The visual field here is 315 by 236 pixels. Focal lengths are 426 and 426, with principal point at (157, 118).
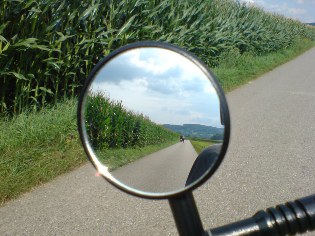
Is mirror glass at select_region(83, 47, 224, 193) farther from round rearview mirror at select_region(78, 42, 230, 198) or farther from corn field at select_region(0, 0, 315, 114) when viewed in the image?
corn field at select_region(0, 0, 315, 114)

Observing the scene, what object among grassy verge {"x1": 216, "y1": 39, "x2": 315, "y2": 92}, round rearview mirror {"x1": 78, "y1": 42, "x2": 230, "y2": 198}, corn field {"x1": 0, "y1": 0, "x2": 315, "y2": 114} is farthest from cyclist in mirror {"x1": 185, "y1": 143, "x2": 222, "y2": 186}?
grassy verge {"x1": 216, "y1": 39, "x2": 315, "y2": 92}

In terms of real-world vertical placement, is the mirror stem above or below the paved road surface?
above

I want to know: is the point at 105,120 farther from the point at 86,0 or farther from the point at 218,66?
the point at 218,66

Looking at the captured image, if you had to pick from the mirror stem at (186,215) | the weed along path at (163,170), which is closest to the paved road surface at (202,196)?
the weed along path at (163,170)

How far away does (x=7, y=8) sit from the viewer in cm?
404

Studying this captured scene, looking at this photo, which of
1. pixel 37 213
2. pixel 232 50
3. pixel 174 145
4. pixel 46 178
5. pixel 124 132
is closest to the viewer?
pixel 174 145

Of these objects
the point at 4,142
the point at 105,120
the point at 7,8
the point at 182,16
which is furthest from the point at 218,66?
the point at 105,120

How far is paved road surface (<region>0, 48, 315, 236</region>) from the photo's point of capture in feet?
9.40

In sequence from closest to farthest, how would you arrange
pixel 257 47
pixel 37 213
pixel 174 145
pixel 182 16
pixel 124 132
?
pixel 174 145
pixel 124 132
pixel 37 213
pixel 182 16
pixel 257 47

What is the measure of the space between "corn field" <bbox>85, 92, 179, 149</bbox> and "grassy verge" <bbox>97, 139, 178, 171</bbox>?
0.01 m

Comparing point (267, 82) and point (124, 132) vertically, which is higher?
point (124, 132)

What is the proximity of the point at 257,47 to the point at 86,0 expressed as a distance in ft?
34.6

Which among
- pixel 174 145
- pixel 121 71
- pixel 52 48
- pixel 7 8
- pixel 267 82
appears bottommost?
pixel 267 82

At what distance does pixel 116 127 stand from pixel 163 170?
27 cm
